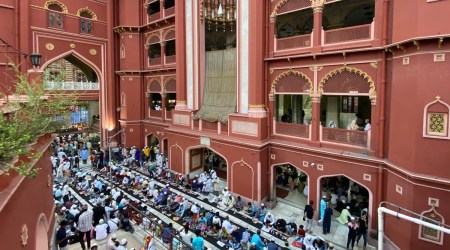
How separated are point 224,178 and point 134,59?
1115 centimetres

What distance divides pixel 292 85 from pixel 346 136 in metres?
3.03

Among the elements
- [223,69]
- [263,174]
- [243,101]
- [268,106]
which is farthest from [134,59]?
[263,174]

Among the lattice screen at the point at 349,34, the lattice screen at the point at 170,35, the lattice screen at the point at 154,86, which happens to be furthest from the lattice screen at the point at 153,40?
the lattice screen at the point at 349,34

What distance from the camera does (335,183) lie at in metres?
12.8

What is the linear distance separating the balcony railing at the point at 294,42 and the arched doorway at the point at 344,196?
5.39 m

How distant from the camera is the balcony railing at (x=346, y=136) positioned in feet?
31.1

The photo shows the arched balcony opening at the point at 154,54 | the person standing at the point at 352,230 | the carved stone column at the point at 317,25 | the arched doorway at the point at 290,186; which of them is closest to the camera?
the person standing at the point at 352,230

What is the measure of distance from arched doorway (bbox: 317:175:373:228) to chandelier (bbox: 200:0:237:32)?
30.7ft

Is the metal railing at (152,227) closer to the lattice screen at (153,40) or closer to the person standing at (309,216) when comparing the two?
the person standing at (309,216)

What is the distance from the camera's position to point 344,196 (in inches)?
453

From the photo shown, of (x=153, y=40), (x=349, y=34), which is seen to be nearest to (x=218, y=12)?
(x=153, y=40)

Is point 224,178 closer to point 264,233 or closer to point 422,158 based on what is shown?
point 264,233

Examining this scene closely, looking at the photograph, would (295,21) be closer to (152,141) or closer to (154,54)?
(154,54)

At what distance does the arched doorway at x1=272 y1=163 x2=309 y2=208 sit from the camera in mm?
11930
